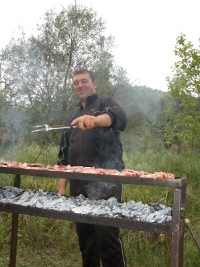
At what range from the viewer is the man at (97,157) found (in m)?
2.87

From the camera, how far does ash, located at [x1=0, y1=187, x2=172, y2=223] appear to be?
91.0 inches

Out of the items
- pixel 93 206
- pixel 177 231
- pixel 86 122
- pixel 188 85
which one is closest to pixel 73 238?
pixel 93 206

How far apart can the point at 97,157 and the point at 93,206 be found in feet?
2.35


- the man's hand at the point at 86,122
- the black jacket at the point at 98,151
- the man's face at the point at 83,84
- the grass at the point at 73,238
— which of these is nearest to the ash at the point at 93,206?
the black jacket at the point at 98,151

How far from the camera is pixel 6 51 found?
8.11m

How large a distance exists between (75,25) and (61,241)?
681cm

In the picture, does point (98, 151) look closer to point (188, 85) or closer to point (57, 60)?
point (188, 85)

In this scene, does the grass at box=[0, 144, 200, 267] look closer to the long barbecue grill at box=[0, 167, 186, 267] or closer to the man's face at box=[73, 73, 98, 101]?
the long barbecue grill at box=[0, 167, 186, 267]

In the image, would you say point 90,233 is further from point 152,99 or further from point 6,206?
point 152,99

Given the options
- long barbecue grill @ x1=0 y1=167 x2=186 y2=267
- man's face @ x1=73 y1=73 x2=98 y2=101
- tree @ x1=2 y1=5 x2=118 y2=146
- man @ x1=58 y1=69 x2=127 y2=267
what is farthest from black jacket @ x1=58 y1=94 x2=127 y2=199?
tree @ x1=2 y1=5 x2=118 y2=146

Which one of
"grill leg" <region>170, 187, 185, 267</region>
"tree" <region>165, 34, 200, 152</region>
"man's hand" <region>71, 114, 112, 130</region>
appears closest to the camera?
"grill leg" <region>170, 187, 185, 267</region>

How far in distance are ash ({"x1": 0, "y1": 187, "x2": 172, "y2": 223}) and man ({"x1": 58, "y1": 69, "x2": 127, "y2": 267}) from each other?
0.32 metres

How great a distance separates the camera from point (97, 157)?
317cm

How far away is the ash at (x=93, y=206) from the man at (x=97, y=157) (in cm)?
32
